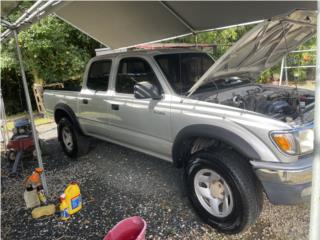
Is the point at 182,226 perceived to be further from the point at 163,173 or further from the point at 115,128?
the point at 115,128

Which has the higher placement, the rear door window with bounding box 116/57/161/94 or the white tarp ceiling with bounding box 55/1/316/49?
the white tarp ceiling with bounding box 55/1/316/49

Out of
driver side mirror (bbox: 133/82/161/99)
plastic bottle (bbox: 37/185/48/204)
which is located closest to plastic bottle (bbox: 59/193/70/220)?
plastic bottle (bbox: 37/185/48/204)

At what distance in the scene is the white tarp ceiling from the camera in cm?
460

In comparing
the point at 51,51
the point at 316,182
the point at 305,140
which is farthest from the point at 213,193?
the point at 51,51

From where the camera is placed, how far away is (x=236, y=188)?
2891mm

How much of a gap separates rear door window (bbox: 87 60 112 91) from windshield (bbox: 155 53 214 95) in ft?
3.58

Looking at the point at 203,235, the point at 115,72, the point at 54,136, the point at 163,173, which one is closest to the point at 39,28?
the point at 54,136

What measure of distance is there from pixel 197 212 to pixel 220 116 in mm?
1137

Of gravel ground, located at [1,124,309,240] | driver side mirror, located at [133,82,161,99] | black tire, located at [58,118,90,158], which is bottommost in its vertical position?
gravel ground, located at [1,124,309,240]

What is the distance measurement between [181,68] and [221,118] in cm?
131

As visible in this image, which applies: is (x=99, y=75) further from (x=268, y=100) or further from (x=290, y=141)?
(x=290, y=141)

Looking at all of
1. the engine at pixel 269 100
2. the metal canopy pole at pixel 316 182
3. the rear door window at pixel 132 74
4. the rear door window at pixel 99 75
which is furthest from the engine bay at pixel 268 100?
the rear door window at pixel 99 75

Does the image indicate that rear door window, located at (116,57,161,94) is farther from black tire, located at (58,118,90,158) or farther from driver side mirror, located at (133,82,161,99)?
black tire, located at (58,118,90,158)

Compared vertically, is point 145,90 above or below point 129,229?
above
